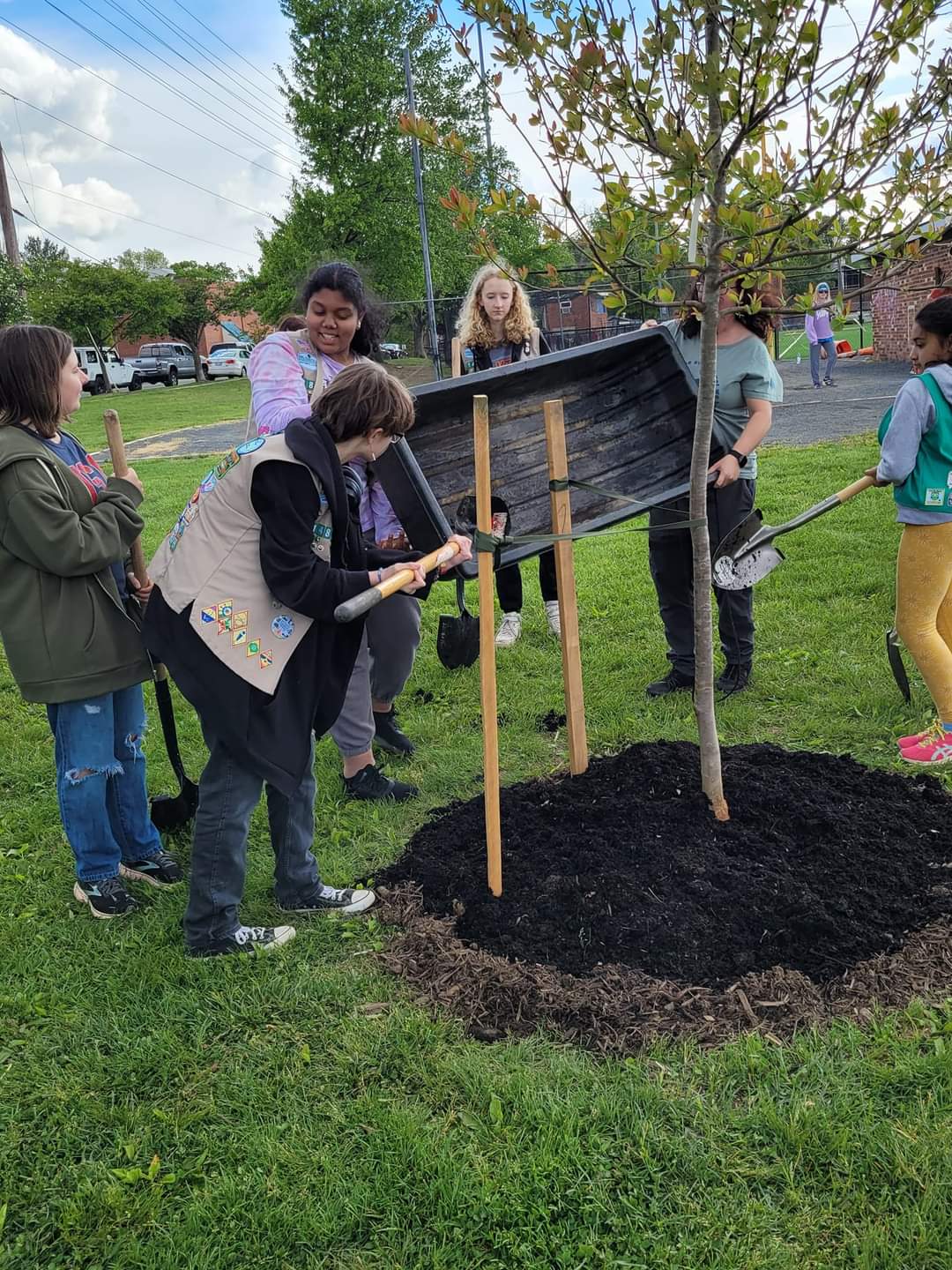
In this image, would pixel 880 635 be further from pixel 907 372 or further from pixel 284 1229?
pixel 907 372

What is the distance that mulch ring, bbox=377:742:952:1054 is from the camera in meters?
2.77

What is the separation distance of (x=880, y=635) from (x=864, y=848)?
95.6 inches

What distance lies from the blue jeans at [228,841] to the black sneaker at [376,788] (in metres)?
0.84

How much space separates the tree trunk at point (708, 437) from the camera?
8.48 ft

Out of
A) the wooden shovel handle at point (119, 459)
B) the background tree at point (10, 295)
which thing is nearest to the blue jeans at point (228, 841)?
the wooden shovel handle at point (119, 459)

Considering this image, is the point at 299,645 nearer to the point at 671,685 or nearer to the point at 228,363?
the point at 671,685

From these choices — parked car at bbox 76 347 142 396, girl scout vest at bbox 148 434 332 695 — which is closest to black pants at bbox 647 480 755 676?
girl scout vest at bbox 148 434 332 695

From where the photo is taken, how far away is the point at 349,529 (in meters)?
3.08

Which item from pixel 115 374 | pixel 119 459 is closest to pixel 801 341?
pixel 115 374

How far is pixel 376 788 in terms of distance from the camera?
4.24m

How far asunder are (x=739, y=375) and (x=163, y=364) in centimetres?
4654

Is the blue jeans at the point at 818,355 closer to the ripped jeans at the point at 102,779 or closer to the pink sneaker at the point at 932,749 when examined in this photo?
the pink sneaker at the point at 932,749

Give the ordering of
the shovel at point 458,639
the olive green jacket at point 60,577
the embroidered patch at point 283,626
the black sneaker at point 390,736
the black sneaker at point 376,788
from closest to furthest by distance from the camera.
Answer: the embroidered patch at point 283,626
the olive green jacket at point 60,577
the black sneaker at point 376,788
the black sneaker at point 390,736
the shovel at point 458,639

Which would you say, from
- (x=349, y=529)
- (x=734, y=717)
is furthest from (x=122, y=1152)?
(x=734, y=717)
